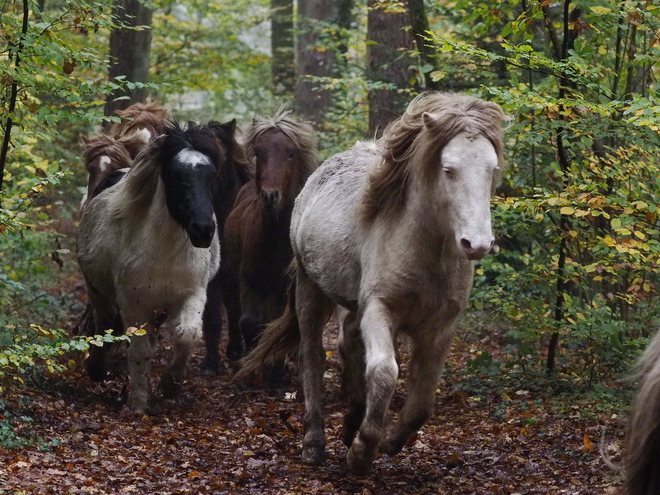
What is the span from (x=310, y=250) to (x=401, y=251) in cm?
126

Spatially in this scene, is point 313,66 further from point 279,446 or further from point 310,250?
point 279,446

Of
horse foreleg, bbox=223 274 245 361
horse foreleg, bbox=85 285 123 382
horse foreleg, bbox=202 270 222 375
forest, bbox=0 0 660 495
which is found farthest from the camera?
horse foreleg, bbox=223 274 245 361

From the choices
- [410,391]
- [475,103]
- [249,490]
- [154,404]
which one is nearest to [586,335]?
[410,391]

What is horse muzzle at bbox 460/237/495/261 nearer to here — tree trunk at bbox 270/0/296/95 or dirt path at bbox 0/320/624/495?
dirt path at bbox 0/320/624/495

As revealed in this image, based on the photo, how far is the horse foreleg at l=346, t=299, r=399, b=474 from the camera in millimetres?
5592

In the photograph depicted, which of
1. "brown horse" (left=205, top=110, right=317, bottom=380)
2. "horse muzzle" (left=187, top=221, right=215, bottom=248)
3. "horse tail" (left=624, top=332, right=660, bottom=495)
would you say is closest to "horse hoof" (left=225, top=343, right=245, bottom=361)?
"brown horse" (left=205, top=110, right=317, bottom=380)

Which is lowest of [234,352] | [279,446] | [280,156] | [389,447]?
[234,352]

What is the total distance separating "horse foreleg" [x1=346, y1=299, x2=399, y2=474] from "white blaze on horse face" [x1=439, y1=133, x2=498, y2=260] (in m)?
0.80

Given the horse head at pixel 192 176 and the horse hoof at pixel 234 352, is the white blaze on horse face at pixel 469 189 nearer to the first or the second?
the horse head at pixel 192 176

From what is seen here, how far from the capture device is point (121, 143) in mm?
10305

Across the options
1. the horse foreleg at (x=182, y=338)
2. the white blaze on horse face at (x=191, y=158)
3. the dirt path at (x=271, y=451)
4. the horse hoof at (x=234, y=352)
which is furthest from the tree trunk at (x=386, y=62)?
the horse foreleg at (x=182, y=338)

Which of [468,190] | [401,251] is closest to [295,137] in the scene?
[401,251]

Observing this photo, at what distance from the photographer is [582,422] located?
7176 millimetres

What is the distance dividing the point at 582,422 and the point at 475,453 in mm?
1008
